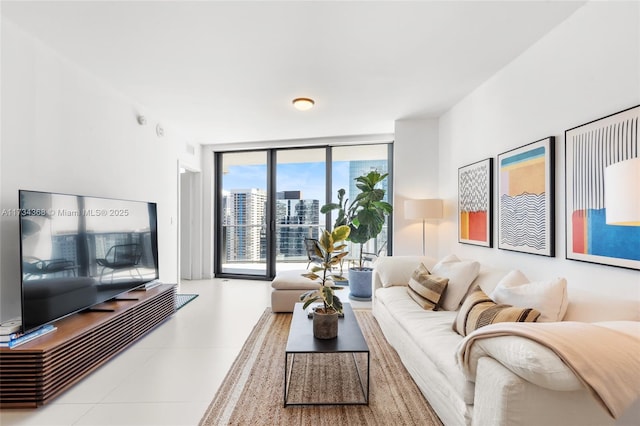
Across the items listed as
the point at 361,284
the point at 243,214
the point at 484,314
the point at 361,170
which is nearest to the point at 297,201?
the point at 243,214

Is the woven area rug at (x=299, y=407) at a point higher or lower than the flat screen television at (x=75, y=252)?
lower

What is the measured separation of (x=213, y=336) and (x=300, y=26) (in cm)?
292

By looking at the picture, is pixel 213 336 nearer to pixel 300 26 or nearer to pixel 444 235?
pixel 300 26

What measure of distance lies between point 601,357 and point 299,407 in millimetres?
1563

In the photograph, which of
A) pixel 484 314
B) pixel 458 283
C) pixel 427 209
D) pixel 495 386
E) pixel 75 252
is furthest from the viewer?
pixel 427 209

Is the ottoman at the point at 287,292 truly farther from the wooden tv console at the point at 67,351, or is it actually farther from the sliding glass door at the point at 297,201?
the sliding glass door at the point at 297,201

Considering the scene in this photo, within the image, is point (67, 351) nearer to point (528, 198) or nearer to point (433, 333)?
point (433, 333)

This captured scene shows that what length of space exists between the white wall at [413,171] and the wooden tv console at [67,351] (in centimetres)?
335

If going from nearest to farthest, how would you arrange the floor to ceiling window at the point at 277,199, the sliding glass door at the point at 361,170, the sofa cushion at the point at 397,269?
the sofa cushion at the point at 397,269
the sliding glass door at the point at 361,170
the floor to ceiling window at the point at 277,199

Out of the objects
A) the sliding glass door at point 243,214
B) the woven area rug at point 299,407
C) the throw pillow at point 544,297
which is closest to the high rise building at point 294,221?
the sliding glass door at point 243,214

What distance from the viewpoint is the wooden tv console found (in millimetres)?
1769

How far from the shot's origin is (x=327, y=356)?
98.3 inches

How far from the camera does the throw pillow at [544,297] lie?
1.58m

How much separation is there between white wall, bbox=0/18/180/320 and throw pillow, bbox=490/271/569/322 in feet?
11.5
